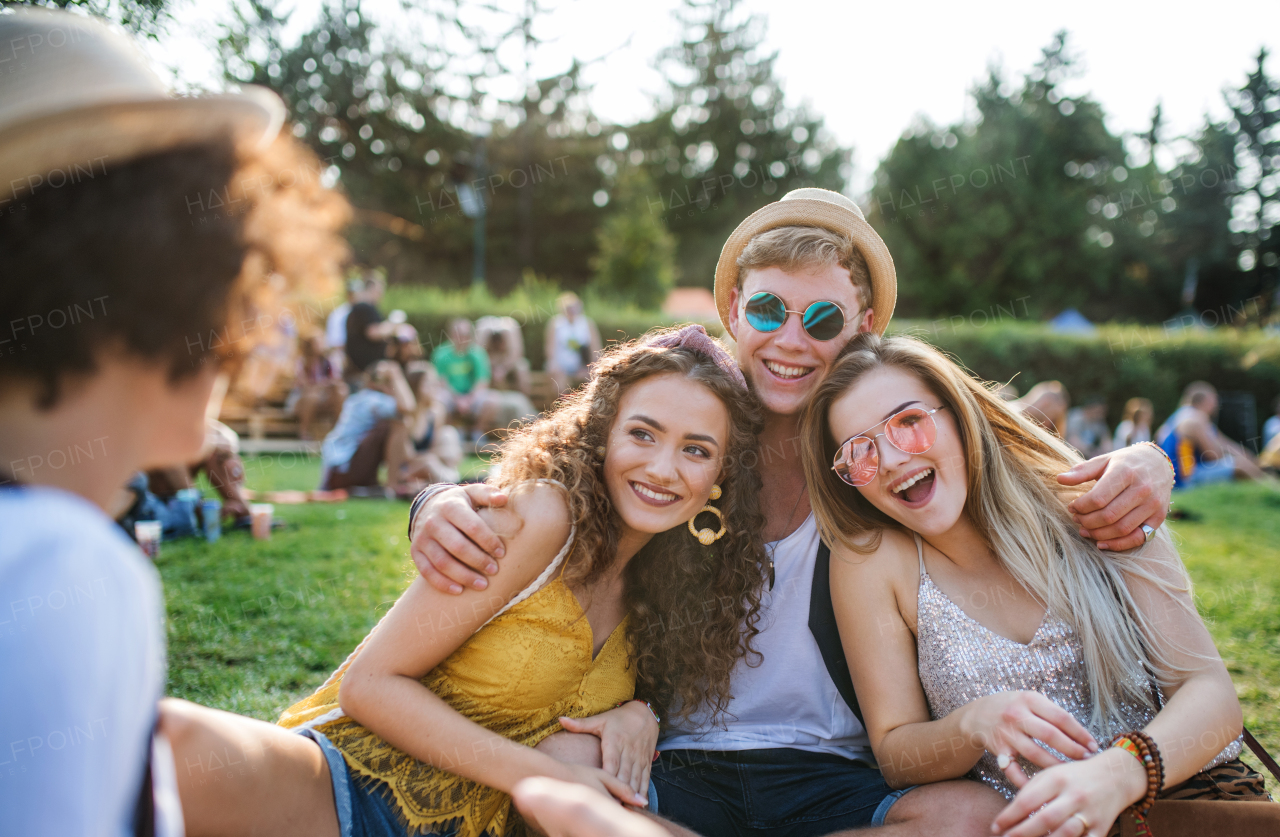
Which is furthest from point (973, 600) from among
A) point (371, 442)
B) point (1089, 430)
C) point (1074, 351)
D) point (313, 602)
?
A: point (1074, 351)

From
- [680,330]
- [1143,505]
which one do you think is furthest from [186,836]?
[1143,505]

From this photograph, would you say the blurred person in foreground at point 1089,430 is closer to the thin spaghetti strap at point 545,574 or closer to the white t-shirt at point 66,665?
Answer: the thin spaghetti strap at point 545,574

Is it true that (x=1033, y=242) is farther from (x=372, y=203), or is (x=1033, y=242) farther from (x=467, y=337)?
(x=467, y=337)

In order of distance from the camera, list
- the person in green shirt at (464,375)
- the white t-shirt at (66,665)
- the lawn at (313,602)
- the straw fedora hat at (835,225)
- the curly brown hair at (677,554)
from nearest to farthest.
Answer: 1. the white t-shirt at (66,665)
2. the curly brown hair at (677,554)
3. the straw fedora hat at (835,225)
4. the lawn at (313,602)
5. the person in green shirt at (464,375)

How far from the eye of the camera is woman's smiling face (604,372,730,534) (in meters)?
2.35

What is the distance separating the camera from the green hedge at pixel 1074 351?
17500 mm

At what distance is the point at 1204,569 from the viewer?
6.31m

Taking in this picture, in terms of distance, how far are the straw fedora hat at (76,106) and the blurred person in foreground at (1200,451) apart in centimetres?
1354

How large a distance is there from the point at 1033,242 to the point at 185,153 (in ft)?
134

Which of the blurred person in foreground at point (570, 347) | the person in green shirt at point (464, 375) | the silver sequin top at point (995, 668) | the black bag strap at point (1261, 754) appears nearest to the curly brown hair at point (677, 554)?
the silver sequin top at point (995, 668)

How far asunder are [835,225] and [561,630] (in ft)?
6.09

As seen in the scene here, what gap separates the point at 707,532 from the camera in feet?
8.13

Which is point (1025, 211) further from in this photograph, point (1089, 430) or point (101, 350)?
point (101, 350)

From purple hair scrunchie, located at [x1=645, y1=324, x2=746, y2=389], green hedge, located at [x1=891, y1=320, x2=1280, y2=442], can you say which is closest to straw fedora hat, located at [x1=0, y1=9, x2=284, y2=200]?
purple hair scrunchie, located at [x1=645, y1=324, x2=746, y2=389]
